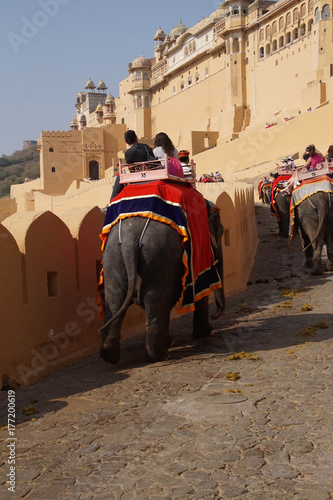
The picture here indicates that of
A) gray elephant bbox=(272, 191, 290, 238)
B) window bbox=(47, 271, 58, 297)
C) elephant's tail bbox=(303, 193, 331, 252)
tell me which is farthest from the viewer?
gray elephant bbox=(272, 191, 290, 238)

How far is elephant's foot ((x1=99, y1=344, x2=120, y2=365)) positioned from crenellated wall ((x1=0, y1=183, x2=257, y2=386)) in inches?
22.2

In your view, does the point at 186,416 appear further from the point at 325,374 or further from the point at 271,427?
the point at 325,374

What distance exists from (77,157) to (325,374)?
192 feet

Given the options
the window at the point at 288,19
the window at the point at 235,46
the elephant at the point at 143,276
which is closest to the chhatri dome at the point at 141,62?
the window at the point at 235,46

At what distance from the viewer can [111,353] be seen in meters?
6.04

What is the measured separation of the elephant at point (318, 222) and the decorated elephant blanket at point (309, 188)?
0.05m

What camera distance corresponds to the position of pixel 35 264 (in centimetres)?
610

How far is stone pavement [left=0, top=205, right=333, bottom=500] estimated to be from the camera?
11.7ft

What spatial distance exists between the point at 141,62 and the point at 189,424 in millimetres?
67694

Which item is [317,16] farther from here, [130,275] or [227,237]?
[130,275]

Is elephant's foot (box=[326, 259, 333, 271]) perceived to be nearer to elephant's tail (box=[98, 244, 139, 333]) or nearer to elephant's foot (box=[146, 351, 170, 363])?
elephant's foot (box=[146, 351, 170, 363])

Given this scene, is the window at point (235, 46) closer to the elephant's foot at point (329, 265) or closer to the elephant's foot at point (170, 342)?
the elephant's foot at point (329, 265)

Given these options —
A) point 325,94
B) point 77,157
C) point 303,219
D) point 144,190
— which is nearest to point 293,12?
point 325,94

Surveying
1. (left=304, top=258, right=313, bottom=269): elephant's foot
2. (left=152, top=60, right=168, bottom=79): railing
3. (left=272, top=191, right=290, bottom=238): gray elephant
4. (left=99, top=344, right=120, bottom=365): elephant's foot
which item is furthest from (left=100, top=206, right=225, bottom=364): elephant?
(left=152, top=60, right=168, bottom=79): railing
